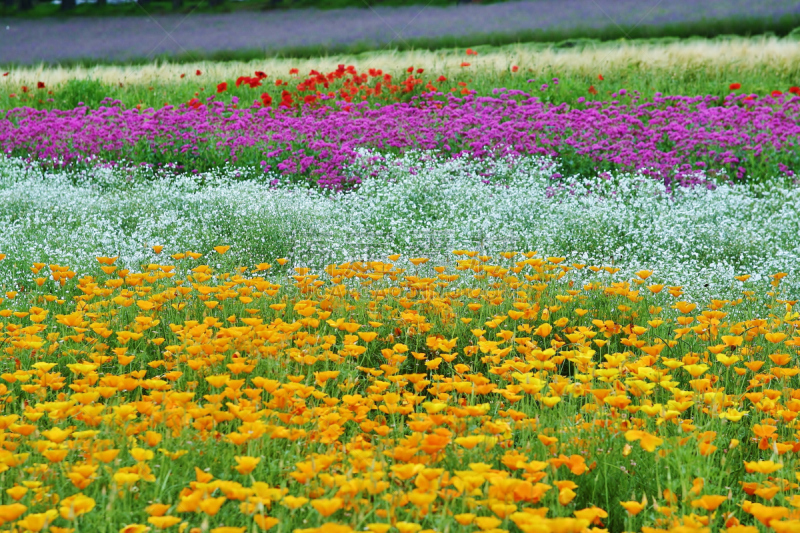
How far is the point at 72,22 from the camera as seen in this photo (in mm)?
21297

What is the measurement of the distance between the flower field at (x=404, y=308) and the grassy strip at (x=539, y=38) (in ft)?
14.8

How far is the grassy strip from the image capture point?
18688 mm

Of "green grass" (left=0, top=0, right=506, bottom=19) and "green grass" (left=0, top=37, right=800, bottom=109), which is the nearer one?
"green grass" (left=0, top=37, right=800, bottom=109)

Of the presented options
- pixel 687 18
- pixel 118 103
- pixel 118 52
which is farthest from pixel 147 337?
pixel 687 18

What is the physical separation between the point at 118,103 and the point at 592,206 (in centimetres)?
864

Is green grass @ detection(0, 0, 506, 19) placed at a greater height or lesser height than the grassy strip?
greater

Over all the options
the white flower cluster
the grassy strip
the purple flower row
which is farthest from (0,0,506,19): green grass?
the white flower cluster

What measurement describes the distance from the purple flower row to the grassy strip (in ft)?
26.6

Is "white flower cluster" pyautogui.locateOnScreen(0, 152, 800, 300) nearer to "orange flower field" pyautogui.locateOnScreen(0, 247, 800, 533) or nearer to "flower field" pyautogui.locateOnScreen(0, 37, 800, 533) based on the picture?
"flower field" pyautogui.locateOnScreen(0, 37, 800, 533)

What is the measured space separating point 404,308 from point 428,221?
2.68m

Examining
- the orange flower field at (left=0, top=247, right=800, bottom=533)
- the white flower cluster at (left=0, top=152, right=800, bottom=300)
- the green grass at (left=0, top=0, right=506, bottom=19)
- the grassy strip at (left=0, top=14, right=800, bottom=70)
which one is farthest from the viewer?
the green grass at (left=0, top=0, right=506, bottom=19)

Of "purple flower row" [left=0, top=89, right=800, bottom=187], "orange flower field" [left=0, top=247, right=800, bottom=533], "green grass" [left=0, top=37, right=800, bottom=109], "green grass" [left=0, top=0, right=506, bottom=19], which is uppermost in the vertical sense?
"green grass" [left=0, top=0, right=506, bottom=19]

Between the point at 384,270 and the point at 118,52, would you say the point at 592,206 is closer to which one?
the point at 384,270

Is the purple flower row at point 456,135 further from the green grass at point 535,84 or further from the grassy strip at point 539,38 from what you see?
the grassy strip at point 539,38
